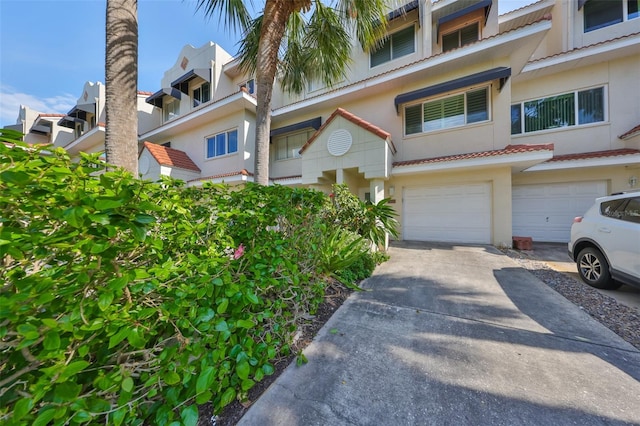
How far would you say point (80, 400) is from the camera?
4.01ft

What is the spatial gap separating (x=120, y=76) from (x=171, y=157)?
32.3 feet

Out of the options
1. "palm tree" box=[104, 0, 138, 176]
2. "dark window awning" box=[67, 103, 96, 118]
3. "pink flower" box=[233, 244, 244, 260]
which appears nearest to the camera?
"pink flower" box=[233, 244, 244, 260]

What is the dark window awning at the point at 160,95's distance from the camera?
44.7 feet

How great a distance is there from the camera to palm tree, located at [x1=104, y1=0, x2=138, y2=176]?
3.51 metres

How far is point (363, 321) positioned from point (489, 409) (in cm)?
157

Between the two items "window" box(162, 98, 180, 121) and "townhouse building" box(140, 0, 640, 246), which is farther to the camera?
"window" box(162, 98, 180, 121)

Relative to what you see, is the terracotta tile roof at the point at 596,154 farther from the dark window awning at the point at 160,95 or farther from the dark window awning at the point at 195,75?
the dark window awning at the point at 160,95

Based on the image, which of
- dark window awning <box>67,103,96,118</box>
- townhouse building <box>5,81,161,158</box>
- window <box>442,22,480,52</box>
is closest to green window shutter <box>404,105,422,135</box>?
window <box>442,22,480,52</box>

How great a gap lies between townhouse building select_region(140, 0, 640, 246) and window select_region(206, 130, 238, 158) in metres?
0.63

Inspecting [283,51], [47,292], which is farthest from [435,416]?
[283,51]

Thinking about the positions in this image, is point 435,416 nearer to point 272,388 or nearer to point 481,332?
point 272,388

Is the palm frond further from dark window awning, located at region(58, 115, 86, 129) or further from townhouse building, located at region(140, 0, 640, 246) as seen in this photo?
dark window awning, located at region(58, 115, 86, 129)

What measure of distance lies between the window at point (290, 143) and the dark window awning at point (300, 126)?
394 millimetres

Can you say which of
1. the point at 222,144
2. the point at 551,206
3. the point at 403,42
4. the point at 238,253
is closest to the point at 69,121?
the point at 222,144
